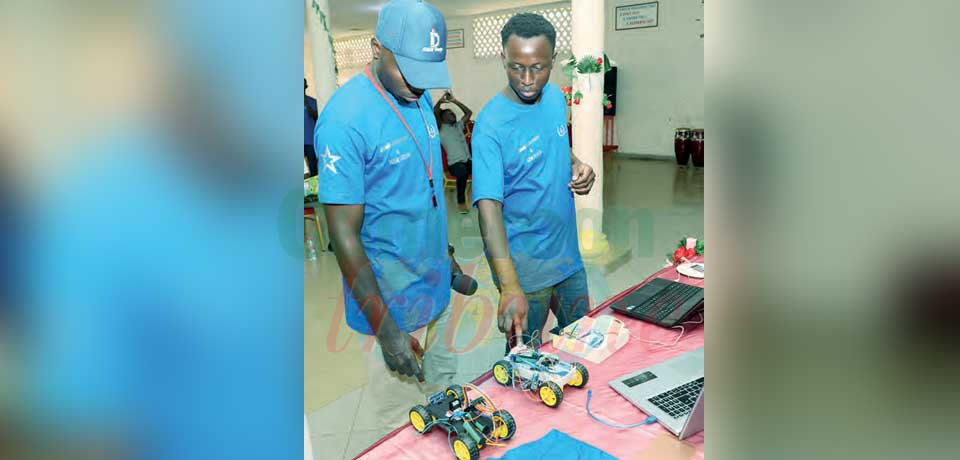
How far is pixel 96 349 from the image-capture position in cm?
27

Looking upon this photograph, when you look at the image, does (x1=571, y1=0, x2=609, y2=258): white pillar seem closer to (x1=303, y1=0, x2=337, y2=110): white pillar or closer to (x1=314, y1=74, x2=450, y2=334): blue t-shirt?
(x1=303, y1=0, x2=337, y2=110): white pillar

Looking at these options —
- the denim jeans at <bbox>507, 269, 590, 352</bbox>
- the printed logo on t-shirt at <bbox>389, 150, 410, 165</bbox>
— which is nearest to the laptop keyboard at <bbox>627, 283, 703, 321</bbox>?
the denim jeans at <bbox>507, 269, 590, 352</bbox>

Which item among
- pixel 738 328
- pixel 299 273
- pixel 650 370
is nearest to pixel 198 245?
pixel 299 273

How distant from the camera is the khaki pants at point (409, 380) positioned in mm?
1783

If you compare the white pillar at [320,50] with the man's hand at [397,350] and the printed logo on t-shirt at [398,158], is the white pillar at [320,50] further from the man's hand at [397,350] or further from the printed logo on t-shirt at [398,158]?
the man's hand at [397,350]

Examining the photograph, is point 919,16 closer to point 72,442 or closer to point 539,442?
point 72,442

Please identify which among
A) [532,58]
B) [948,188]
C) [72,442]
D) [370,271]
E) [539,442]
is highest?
[532,58]

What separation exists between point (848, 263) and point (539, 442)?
893 mm

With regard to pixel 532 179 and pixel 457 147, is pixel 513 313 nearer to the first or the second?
pixel 532 179

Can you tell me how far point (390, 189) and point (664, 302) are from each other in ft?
2.73

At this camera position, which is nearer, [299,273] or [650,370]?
[299,273]

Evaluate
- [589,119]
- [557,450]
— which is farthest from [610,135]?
[557,450]

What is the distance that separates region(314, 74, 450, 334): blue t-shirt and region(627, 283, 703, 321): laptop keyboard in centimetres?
62

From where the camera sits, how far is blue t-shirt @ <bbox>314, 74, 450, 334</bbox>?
1.53 meters
